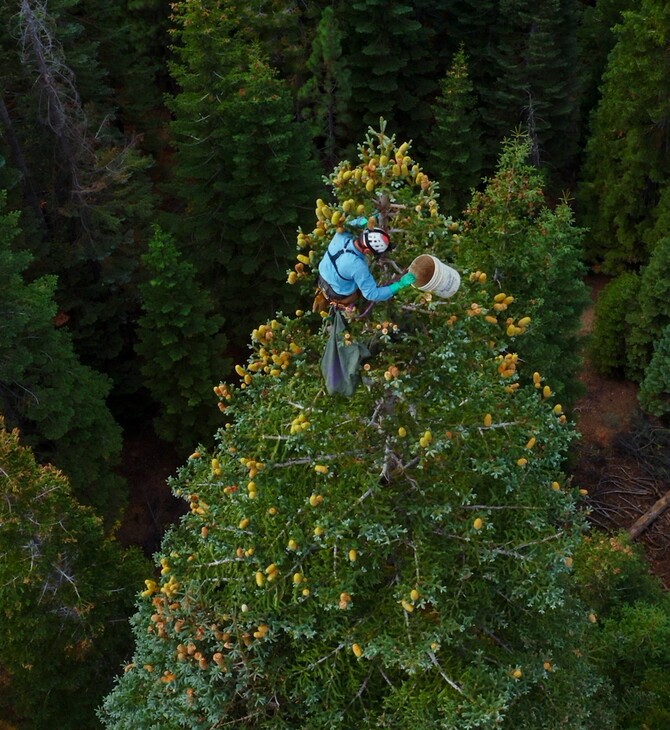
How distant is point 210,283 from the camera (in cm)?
1773

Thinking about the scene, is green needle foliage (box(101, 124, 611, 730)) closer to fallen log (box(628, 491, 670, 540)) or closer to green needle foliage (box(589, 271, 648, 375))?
fallen log (box(628, 491, 670, 540))

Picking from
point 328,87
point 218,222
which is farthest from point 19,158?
point 328,87

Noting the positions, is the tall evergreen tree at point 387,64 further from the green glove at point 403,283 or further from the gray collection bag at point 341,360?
the green glove at point 403,283

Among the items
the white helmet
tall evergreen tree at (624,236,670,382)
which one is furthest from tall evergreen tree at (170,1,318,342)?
the white helmet

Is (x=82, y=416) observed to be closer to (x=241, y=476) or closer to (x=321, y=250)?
(x=241, y=476)

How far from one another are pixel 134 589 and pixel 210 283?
883 centimetres

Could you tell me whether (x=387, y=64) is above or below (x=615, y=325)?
above

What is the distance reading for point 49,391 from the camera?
1273 cm

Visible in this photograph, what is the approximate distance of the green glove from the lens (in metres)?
5.20

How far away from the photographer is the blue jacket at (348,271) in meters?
5.45

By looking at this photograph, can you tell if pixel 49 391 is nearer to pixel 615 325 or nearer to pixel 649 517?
pixel 649 517

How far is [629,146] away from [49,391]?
18516 mm

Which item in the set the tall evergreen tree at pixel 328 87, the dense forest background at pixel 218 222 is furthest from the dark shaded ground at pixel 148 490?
the tall evergreen tree at pixel 328 87

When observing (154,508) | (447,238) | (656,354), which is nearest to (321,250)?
(447,238)
